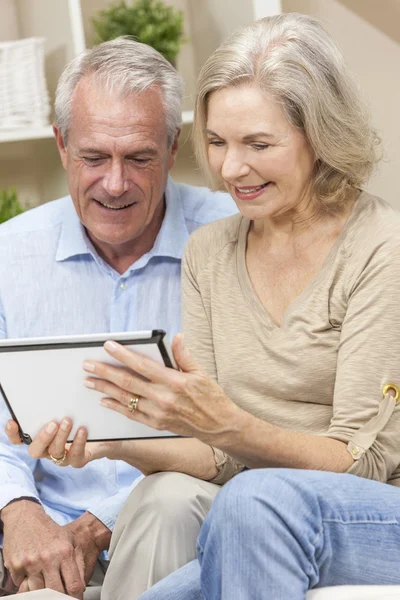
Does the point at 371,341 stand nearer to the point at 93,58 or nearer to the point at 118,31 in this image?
the point at 93,58

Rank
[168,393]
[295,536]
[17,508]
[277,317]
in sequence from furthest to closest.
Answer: [17,508], [277,317], [168,393], [295,536]

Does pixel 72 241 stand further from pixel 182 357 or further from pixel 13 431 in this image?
pixel 182 357

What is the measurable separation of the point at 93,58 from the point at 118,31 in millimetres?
489

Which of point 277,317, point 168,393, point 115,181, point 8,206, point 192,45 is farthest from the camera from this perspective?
point 192,45

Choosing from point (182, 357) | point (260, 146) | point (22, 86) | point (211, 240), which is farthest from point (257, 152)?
point (22, 86)

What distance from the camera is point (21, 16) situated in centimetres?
267

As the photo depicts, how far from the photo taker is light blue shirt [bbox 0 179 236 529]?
75.7 inches

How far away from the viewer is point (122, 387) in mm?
1343

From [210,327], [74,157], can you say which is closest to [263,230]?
[210,327]

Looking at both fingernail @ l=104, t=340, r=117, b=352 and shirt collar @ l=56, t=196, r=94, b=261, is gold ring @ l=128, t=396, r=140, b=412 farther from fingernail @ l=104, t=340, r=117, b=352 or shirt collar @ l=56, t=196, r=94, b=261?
shirt collar @ l=56, t=196, r=94, b=261

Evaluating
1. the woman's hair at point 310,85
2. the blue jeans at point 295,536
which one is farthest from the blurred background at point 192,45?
the blue jeans at point 295,536

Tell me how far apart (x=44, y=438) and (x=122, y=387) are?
200 mm

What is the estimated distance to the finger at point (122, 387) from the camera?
1.34 meters

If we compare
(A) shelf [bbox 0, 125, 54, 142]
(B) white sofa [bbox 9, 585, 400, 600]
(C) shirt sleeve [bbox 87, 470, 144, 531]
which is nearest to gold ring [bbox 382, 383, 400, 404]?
(B) white sofa [bbox 9, 585, 400, 600]
